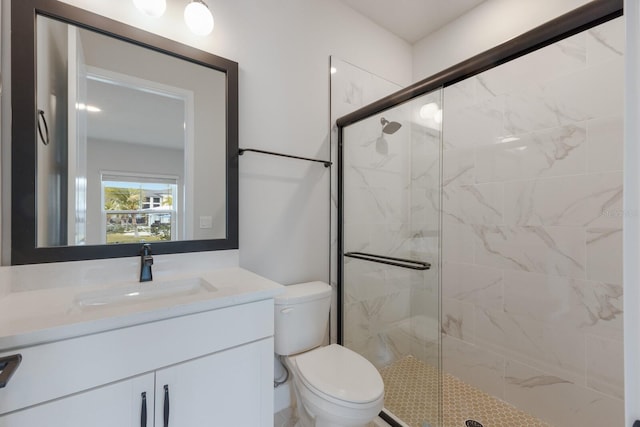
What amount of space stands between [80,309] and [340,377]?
3.43 feet

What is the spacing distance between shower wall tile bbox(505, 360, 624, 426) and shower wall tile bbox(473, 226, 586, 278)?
1.93ft

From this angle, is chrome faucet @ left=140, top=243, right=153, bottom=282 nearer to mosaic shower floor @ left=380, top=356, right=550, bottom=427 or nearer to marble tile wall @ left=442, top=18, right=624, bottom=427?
mosaic shower floor @ left=380, top=356, right=550, bottom=427

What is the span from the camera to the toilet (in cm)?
114

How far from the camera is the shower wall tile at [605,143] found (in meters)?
1.38

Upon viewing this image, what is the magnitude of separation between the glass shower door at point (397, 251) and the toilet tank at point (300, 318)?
1.35 feet

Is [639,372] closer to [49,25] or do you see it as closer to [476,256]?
[476,256]

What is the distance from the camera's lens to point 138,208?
1.27 metres

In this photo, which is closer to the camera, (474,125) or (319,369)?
(319,369)

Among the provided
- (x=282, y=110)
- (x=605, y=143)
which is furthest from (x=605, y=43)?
(x=282, y=110)

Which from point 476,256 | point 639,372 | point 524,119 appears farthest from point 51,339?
point 524,119

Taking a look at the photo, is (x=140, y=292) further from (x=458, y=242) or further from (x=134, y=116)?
(x=458, y=242)

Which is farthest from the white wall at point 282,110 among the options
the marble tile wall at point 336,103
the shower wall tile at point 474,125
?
the shower wall tile at point 474,125

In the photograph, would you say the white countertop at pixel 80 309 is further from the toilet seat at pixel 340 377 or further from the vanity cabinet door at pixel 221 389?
the toilet seat at pixel 340 377

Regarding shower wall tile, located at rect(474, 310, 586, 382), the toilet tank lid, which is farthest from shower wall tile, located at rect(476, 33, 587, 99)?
the toilet tank lid
